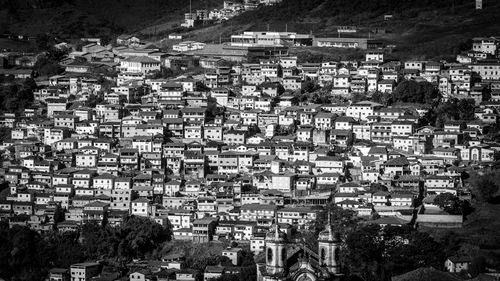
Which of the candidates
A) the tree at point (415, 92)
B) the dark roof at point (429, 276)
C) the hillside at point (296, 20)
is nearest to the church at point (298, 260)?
the dark roof at point (429, 276)

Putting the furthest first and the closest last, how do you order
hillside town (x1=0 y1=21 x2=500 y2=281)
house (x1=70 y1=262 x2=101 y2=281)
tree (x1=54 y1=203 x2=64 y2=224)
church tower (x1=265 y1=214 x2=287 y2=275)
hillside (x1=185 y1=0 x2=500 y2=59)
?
hillside (x1=185 y1=0 x2=500 y2=59) < tree (x1=54 y1=203 x2=64 y2=224) < hillside town (x1=0 y1=21 x2=500 y2=281) < house (x1=70 y1=262 x2=101 y2=281) < church tower (x1=265 y1=214 x2=287 y2=275)

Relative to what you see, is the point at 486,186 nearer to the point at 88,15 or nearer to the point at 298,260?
the point at 298,260

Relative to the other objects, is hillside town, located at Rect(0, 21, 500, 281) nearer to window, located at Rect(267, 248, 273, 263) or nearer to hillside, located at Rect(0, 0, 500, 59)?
hillside, located at Rect(0, 0, 500, 59)

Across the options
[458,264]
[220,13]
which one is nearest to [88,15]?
[220,13]

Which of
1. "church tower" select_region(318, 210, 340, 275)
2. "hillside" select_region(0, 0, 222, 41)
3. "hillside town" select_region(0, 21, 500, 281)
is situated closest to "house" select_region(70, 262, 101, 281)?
"hillside town" select_region(0, 21, 500, 281)

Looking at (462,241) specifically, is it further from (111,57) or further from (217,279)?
(111,57)
